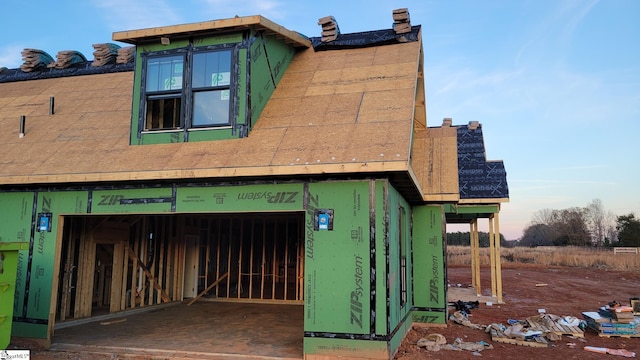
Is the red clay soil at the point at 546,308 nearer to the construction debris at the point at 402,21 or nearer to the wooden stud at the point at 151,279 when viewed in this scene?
the construction debris at the point at 402,21

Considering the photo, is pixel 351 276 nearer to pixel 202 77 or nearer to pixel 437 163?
pixel 202 77

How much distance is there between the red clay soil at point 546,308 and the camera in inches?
328

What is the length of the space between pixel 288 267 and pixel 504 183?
7747 millimetres

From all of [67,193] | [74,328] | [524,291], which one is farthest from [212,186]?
[524,291]

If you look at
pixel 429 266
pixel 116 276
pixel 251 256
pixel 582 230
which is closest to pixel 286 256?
pixel 251 256

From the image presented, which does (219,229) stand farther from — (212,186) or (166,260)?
(212,186)

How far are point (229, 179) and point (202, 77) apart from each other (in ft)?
8.57

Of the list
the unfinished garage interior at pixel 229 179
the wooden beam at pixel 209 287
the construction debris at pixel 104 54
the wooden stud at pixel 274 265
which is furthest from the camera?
the wooden stud at pixel 274 265

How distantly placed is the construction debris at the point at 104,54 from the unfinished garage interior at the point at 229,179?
0.19 ft

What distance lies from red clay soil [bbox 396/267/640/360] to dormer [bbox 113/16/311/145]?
216 inches

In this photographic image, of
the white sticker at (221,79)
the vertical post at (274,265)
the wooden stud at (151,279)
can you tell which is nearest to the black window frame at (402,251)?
the white sticker at (221,79)

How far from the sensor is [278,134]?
8461 millimetres

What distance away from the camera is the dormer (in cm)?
891

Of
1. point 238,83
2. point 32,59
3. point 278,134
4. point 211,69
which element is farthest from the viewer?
point 32,59
